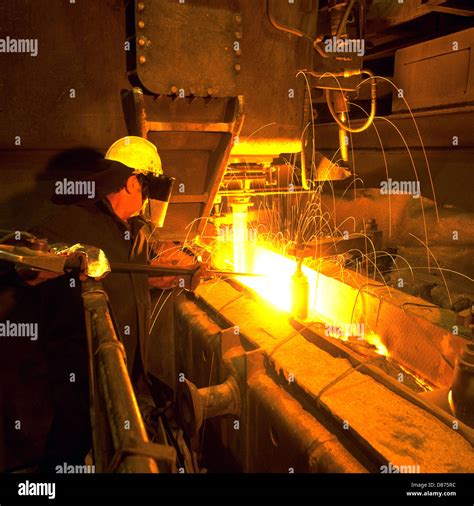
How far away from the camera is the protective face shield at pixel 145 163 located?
118 inches

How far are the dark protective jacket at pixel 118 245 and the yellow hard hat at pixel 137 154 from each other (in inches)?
13.9

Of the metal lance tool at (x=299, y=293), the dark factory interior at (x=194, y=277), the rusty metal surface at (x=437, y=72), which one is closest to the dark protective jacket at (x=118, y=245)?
Result: the dark factory interior at (x=194, y=277)

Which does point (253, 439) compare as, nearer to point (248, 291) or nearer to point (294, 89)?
point (248, 291)

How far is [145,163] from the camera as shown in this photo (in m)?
3.04

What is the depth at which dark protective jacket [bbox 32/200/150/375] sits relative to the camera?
281 centimetres

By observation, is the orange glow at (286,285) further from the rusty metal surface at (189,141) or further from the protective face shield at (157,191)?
the protective face shield at (157,191)

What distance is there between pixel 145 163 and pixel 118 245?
24.3 inches

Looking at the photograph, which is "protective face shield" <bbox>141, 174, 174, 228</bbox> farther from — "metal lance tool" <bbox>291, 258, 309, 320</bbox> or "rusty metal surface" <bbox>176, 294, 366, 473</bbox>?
"metal lance tool" <bbox>291, 258, 309, 320</bbox>

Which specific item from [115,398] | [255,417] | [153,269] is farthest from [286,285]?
[115,398]

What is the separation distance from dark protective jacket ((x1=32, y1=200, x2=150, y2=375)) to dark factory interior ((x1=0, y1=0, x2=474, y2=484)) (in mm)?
13

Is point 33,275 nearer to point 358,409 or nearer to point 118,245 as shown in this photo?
point 118,245

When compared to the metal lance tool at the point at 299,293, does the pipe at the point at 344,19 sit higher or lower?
higher

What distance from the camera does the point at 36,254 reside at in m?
2.14

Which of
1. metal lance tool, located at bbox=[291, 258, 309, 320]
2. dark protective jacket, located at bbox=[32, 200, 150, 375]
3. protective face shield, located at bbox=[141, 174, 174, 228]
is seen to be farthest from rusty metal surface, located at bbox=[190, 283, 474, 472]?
protective face shield, located at bbox=[141, 174, 174, 228]
